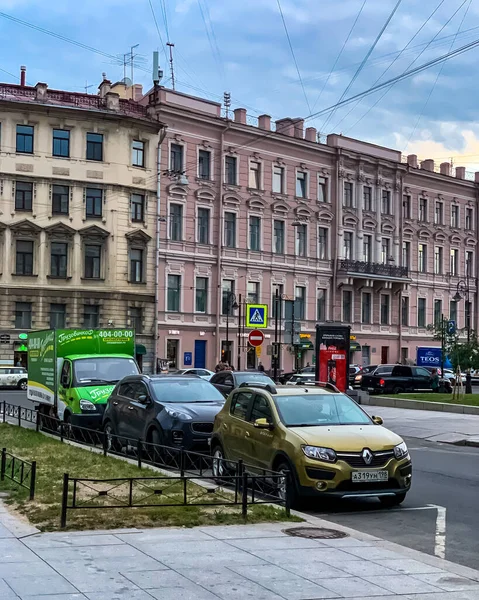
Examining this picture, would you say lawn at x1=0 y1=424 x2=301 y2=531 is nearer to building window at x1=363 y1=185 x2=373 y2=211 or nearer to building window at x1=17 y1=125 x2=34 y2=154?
building window at x1=17 y1=125 x2=34 y2=154

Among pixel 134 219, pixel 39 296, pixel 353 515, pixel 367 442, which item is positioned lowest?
pixel 353 515

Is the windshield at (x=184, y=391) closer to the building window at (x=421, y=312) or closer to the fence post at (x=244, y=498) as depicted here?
the fence post at (x=244, y=498)

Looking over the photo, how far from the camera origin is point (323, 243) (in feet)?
205

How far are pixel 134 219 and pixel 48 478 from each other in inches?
Result: 1607

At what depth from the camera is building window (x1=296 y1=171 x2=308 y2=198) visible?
201 feet

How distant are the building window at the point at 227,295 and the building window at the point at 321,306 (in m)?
7.70

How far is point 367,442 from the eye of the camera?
38.4ft

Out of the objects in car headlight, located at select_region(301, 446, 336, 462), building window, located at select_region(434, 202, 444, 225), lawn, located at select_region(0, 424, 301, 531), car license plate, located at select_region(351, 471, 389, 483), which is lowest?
lawn, located at select_region(0, 424, 301, 531)

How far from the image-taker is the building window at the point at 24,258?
49.8m

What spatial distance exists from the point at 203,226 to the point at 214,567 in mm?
48699

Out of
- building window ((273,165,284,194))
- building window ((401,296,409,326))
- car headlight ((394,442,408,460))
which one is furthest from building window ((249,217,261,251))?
car headlight ((394,442,408,460))

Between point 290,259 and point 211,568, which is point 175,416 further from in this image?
point 290,259

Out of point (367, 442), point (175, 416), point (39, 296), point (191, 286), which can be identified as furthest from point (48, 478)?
point (191, 286)

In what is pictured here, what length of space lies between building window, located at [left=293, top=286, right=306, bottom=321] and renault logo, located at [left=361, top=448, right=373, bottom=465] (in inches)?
1939
